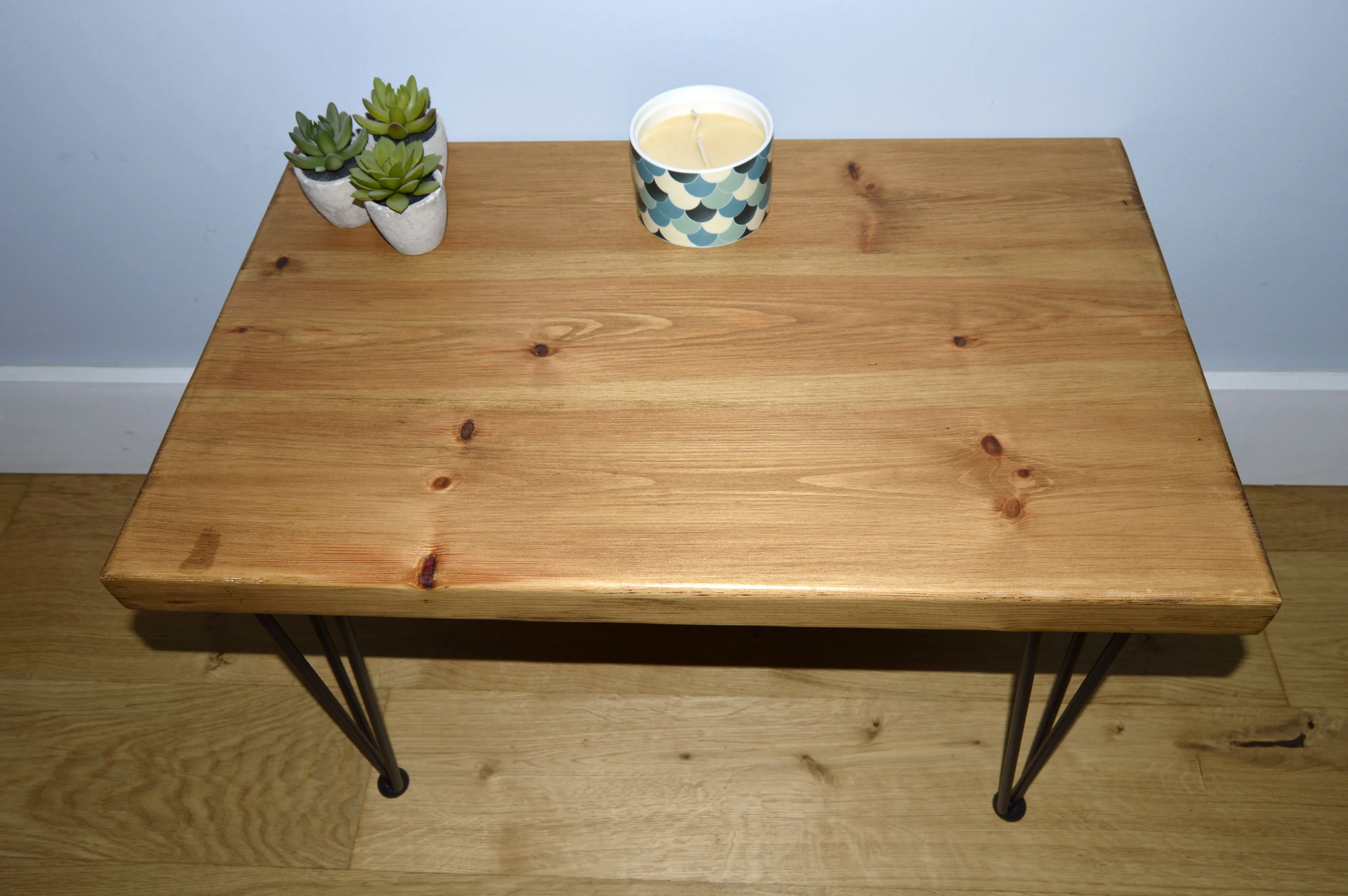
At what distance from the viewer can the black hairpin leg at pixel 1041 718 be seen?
0.78 meters

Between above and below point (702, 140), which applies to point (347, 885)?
below

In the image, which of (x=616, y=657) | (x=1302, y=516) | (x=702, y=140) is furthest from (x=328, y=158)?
(x=1302, y=516)

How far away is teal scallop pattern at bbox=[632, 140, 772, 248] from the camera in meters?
0.75

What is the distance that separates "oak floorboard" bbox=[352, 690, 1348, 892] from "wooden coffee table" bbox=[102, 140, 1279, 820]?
0.90ft

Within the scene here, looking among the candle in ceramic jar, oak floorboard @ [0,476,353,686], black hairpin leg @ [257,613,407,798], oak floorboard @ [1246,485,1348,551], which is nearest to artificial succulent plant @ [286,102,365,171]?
the candle in ceramic jar

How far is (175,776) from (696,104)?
0.96 metres

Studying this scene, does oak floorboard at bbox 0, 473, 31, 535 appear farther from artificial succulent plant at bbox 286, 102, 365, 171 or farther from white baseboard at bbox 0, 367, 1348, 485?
artificial succulent plant at bbox 286, 102, 365, 171

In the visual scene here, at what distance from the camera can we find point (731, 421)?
0.70 metres

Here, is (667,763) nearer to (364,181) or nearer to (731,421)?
(731,421)

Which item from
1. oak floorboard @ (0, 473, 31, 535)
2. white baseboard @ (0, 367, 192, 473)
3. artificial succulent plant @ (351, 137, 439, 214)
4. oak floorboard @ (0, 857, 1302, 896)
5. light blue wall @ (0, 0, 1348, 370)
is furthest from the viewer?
A: oak floorboard @ (0, 473, 31, 535)

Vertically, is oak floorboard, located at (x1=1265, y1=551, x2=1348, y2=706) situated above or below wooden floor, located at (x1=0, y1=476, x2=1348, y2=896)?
above

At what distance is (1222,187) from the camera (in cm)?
98

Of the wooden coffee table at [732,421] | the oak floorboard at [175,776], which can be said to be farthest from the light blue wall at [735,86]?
the oak floorboard at [175,776]

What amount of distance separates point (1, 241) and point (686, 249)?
84cm
